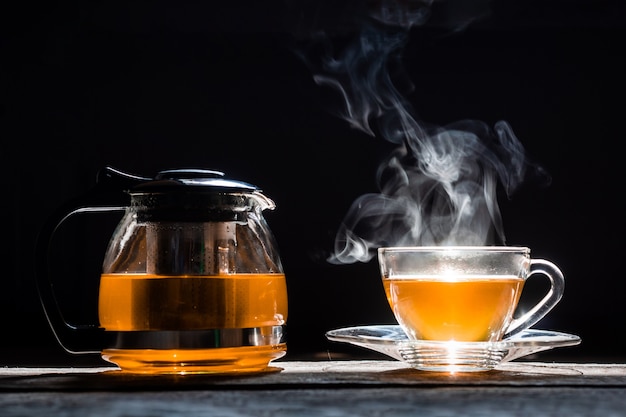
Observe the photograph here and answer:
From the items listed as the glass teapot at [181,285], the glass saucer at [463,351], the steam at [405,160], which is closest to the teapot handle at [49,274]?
the glass teapot at [181,285]

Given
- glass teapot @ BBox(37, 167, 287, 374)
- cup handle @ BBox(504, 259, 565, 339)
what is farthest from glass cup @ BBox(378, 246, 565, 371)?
glass teapot @ BBox(37, 167, 287, 374)

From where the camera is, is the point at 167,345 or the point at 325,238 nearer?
the point at 167,345

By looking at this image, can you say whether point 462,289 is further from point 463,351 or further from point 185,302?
point 185,302

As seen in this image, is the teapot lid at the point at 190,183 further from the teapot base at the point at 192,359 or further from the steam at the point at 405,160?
the steam at the point at 405,160

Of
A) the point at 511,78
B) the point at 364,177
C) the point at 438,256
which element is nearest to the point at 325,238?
the point at 364,177

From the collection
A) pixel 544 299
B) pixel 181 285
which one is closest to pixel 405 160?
pixel 544 299

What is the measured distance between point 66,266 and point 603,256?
1234 millimetres

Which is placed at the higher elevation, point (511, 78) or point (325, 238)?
point (511, 78)

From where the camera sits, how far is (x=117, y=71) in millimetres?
2041

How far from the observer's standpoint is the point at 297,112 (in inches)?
80.5

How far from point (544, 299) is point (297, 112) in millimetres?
→ 1281

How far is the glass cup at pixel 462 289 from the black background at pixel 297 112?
1152 millimetres

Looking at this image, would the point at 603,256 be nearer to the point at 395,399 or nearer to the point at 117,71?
the point at 117,71

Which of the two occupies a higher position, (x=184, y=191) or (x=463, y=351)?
(x=184, y=191)
